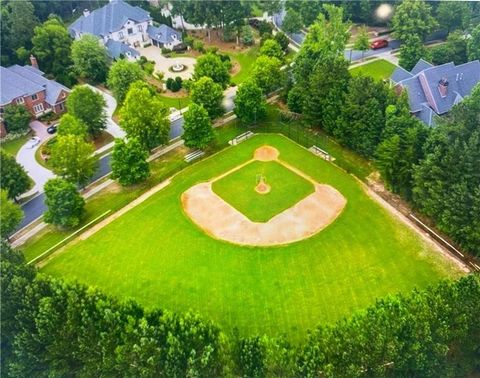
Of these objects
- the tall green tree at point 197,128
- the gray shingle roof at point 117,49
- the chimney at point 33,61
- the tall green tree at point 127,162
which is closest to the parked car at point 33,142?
the tall green tree at point 127,162

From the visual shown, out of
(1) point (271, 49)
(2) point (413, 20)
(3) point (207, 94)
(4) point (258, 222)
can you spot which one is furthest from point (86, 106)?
(2) point (413, 20)

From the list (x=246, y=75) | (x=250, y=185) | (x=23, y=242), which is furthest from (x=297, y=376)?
(x=246, y=75)

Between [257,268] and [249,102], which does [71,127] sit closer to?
[249,102]

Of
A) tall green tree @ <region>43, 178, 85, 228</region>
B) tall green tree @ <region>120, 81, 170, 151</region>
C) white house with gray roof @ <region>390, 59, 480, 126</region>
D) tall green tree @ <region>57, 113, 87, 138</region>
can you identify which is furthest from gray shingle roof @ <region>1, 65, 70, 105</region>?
white house with gray roof @ <region>390, 59, 480, 126</region>

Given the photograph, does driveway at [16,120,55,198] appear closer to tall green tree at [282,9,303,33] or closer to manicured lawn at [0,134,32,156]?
manicured lawn at [0,134,32,156]

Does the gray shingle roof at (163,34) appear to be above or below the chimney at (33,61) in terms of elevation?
above

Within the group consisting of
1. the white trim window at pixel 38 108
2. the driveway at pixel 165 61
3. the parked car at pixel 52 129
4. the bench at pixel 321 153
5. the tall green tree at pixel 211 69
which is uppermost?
the tall green tree at pixel 211 69

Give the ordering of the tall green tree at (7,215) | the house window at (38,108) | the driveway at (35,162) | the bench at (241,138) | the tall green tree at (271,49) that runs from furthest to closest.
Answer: the tall green tree at (271,49) < the house window at (38,108) < the bench at (241,138) < the driveway at (35,162) < the tall green tree at (7,215)

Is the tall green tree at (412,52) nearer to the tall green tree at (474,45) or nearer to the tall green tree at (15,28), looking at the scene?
the tall green tree at (474,45)

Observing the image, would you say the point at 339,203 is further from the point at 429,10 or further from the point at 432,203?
the point at 429,10
